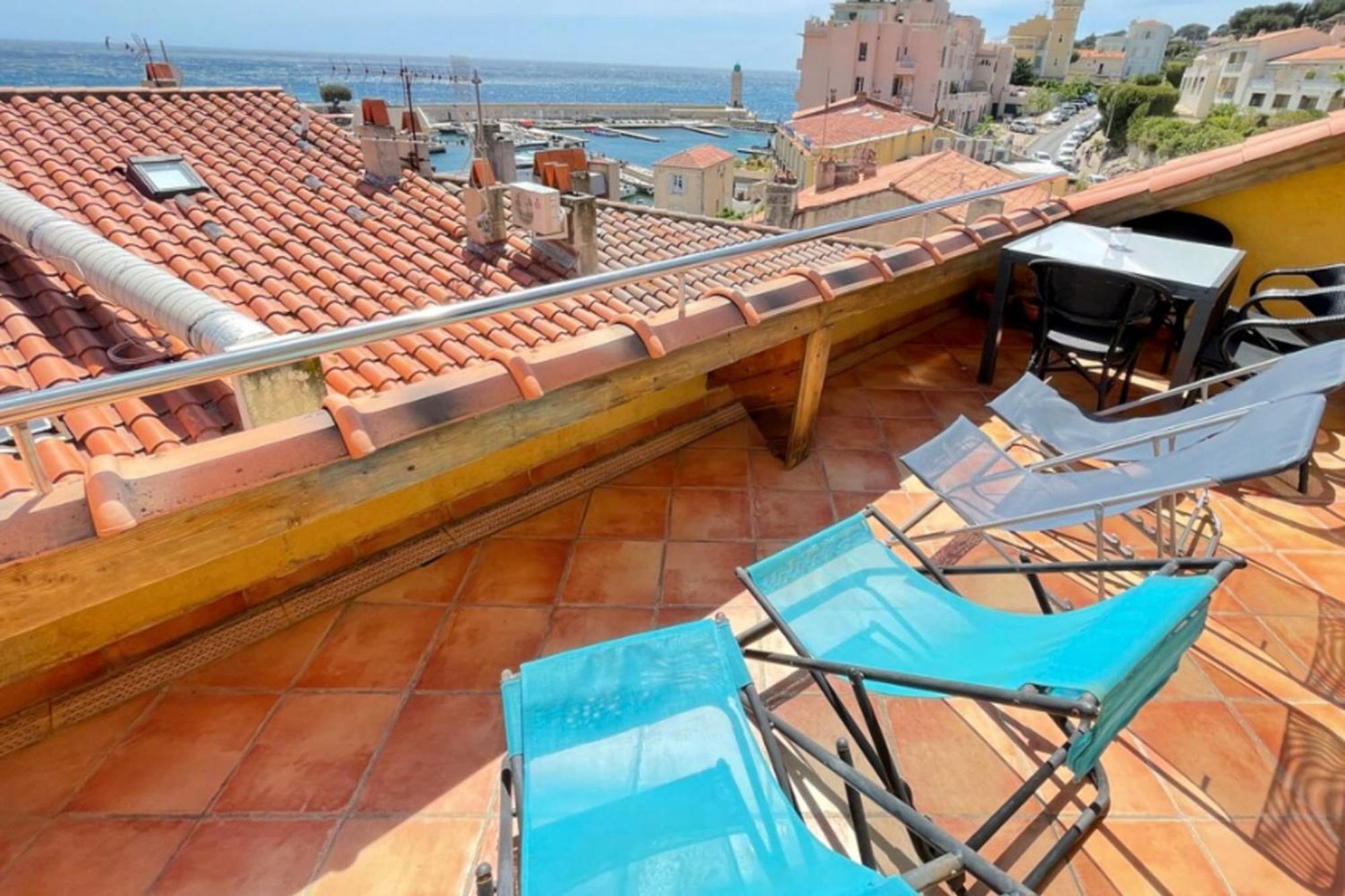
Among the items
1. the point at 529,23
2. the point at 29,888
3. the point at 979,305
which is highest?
the point at 529,23

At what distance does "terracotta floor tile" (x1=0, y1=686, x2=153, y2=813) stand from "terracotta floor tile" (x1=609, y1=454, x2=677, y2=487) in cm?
198

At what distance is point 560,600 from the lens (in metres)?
2.59

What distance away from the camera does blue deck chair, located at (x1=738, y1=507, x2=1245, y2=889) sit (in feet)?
4.27

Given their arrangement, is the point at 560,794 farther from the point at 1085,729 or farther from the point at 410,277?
the point at 410,277

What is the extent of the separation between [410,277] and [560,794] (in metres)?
5.71

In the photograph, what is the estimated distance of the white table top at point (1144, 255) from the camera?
3.38m

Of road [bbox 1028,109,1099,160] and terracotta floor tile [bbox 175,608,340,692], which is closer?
terracotta floor tile [bbox 175,608,340,692]

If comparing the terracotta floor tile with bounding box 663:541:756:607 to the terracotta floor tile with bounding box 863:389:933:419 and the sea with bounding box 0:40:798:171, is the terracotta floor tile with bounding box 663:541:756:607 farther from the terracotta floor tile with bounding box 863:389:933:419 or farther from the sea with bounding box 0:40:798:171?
the sea with bounding box 0:40:798:171

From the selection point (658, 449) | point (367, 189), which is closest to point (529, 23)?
point (367, 189)

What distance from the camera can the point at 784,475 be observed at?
3359mm

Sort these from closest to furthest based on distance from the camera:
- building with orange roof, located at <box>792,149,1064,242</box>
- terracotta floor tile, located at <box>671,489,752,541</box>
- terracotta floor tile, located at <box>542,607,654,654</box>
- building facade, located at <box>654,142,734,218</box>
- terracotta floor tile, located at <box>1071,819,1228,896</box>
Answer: terracotta floor tile, located at <box>1071,819,1228,896</box>
terracotta floor tile, located at <box>542,607,654,654</box>
terracotta floor tile, located at <box>671,489,752,541</box>
building with orange roof, located at <box>792,149,1064,242</box>
building facade, located at <box>654,142,734,218</box>

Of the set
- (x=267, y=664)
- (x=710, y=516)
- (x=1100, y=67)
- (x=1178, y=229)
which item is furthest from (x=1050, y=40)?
(x=267, y=664)

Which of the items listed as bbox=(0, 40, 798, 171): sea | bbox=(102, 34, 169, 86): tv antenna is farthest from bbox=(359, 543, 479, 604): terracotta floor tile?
bbox=(102, 34, 169, 86): tv antenna

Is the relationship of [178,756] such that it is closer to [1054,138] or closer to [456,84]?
[456,84]
